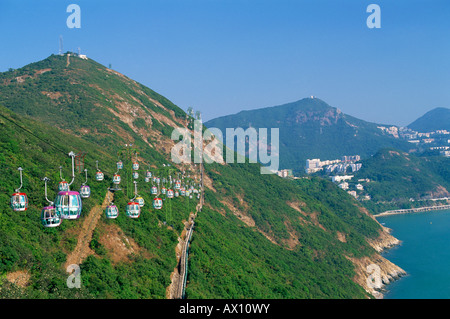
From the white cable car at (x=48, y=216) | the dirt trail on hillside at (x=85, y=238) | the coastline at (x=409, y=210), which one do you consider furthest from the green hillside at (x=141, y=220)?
the coastline at (x=409, y=210)

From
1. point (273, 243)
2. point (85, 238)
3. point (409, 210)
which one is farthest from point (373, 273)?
point (409, 210)

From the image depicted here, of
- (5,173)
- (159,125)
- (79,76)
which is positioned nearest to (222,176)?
(159,125)

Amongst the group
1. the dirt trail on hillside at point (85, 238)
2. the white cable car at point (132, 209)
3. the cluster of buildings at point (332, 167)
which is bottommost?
the dirt trail on hillside at point (85, 238)

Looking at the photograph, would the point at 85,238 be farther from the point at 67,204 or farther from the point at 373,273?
the point at 373,273

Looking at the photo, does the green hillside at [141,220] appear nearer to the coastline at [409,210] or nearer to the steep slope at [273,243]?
the steep slope at [273,243]

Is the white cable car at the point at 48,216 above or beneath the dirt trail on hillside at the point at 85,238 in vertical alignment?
above

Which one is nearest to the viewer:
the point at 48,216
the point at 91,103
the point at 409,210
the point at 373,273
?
the point at 48,216
